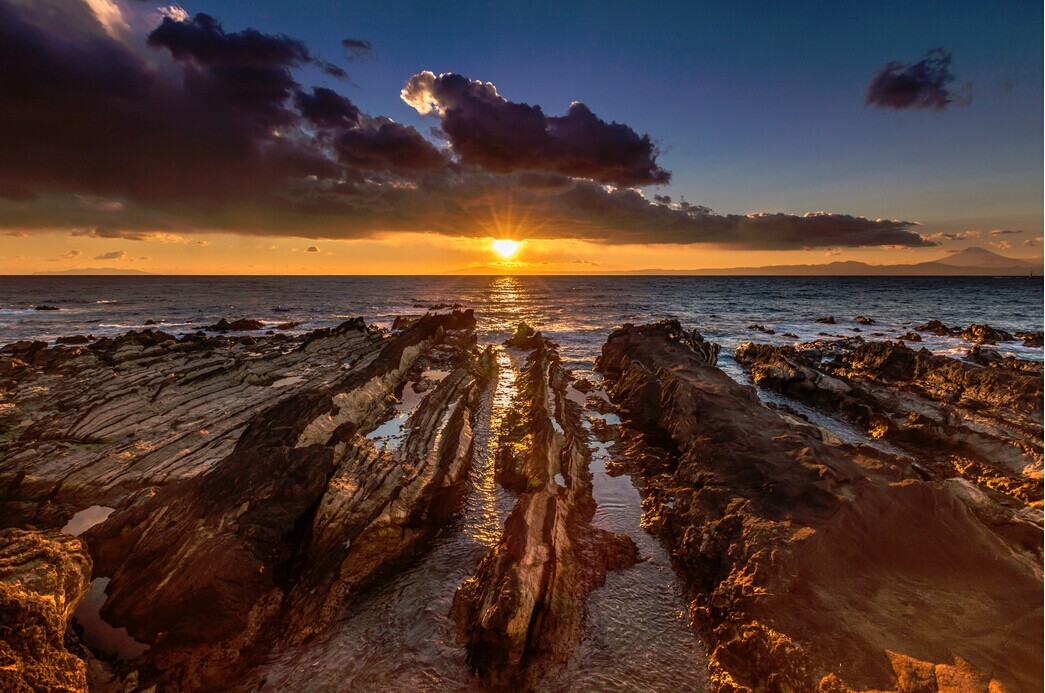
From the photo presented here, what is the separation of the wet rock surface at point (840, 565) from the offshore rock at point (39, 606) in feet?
33.5

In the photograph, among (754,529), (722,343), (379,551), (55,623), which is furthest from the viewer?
(722,343)

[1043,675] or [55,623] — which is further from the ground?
[55,623]

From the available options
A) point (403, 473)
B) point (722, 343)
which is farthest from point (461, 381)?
point (722, 343)

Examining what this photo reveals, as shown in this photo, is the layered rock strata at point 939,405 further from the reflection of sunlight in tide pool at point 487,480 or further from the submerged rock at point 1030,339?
the submerged rock at point 1030,339

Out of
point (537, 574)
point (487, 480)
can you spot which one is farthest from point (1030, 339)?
point (537, 574)

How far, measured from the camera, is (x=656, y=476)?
46.1ft

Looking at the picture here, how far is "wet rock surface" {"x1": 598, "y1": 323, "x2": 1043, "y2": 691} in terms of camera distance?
6586 mm

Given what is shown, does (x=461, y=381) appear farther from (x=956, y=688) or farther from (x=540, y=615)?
(x=956, y=688)

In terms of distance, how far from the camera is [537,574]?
322 inches

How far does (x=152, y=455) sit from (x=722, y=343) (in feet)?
148

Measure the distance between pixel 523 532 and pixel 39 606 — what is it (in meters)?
8.03

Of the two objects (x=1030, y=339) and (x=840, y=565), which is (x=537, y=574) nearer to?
(x=840, y=565)

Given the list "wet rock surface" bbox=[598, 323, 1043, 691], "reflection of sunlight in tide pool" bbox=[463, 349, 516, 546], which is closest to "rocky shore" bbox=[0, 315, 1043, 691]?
"wet rock surface" bbox=[598, 323, 1043, 691]

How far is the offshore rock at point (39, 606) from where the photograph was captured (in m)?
5.93
